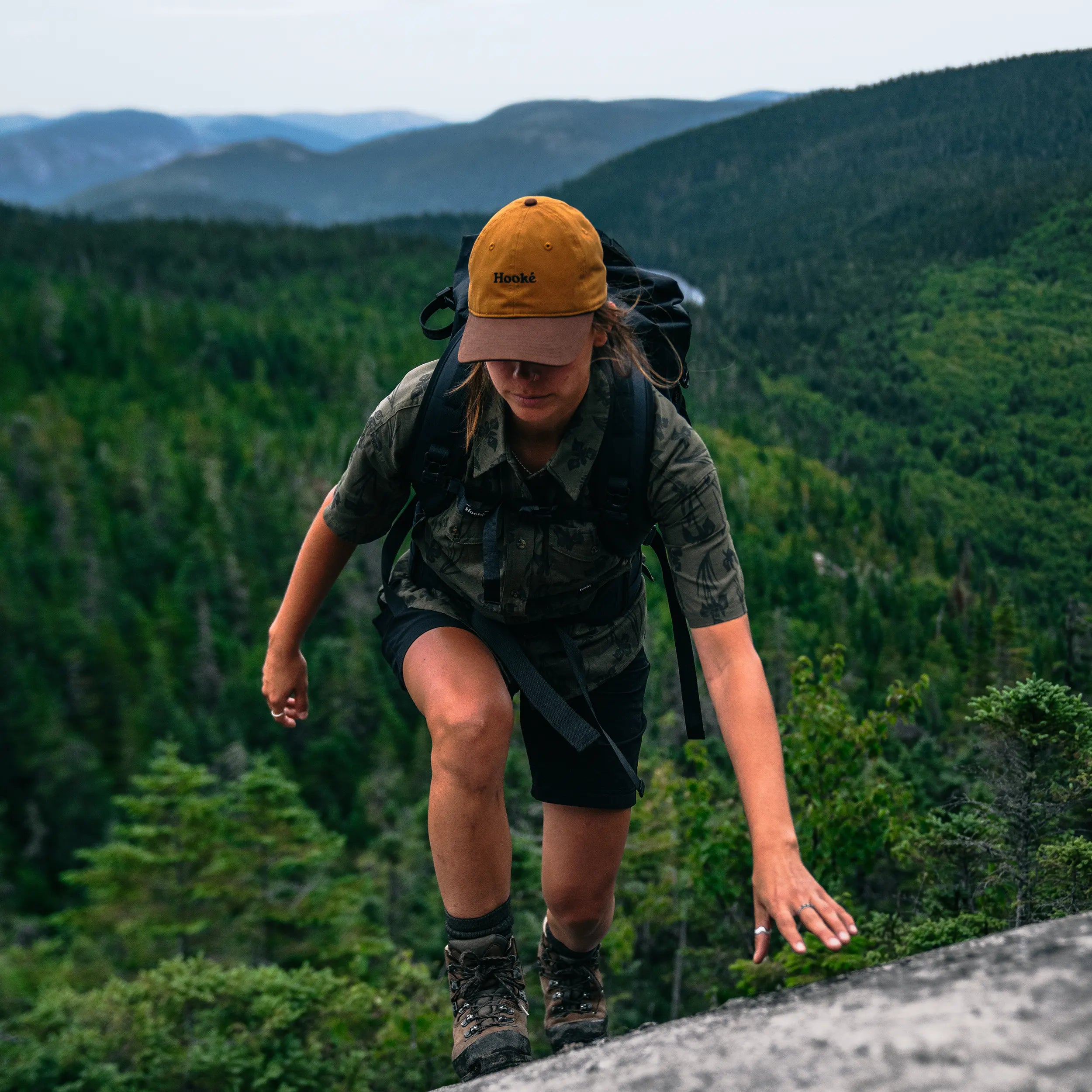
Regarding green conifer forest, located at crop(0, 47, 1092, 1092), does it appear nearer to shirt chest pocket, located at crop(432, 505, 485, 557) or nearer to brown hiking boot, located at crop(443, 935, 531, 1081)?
brown hiking boot, located at crop(443, 935, 531, 1081)

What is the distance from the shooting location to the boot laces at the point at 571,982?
4.15 metres

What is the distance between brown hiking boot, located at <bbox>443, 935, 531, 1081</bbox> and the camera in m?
3.33

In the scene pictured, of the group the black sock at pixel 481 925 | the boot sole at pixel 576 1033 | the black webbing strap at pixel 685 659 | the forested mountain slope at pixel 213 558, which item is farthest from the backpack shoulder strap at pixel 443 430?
the forested mountain slope at pixel 213 558

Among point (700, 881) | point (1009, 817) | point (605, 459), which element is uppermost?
point (605, 459)

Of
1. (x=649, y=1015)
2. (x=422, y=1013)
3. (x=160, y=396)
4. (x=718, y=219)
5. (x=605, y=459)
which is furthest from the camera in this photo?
(x=718, y=219)

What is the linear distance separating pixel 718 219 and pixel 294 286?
59555mm

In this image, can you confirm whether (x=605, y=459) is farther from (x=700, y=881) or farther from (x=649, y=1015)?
(x=649, y=1015)

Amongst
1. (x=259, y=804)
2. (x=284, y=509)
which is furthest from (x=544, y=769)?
(x=284, y=509)

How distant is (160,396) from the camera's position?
111m

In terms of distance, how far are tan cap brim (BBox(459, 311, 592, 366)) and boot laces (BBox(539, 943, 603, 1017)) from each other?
2.40m

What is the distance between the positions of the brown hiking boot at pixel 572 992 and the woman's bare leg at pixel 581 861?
0.18 meters

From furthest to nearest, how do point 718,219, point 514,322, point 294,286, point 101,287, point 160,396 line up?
point 294,286, point 101,287, point 718,219, point 160,396, point 514,322

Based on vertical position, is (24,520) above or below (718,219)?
below

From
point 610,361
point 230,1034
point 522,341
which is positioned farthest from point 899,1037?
point 230,1034
